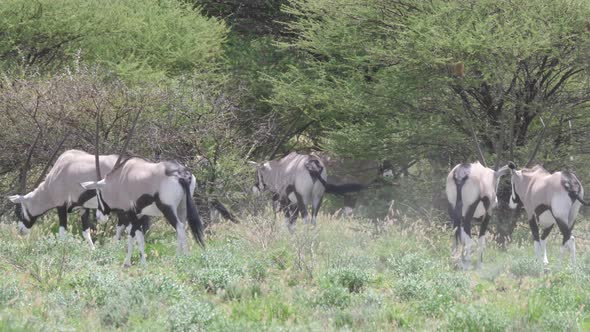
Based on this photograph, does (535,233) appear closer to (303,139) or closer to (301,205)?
(301,205)

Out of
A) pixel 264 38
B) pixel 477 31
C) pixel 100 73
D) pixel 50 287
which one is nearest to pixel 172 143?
pixel 100 73

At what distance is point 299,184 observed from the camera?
18.1 meters

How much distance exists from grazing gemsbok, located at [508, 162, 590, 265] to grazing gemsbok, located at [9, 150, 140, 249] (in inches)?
241

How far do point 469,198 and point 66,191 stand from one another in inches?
246

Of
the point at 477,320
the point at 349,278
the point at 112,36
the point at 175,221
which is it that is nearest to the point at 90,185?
the point at 175,221

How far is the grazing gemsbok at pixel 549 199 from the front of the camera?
13.2 m

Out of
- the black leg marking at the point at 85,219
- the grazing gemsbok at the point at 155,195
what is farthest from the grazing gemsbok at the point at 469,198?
the black leg marking at the point at 85,219

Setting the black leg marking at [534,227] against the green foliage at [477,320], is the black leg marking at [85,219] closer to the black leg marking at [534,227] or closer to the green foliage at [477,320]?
the black leg marking at [534,227]

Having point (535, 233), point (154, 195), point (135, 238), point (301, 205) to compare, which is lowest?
point (301, 205)

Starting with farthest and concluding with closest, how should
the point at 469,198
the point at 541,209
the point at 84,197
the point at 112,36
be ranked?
the point at 112,36 < the point at 84,197 < the point at 541,209 < the point at 469,198

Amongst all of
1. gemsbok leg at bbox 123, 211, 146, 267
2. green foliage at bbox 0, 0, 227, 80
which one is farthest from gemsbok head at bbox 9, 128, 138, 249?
green foliage at bbox 0, 0, 227, 80

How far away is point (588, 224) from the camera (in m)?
20.4

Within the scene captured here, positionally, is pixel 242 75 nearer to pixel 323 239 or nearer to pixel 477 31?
pixel 477 31

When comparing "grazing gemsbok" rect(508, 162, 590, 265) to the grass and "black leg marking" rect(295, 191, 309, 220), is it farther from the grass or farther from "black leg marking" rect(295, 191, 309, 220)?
"black leg marking" rect(295, 191, 309, 220)
